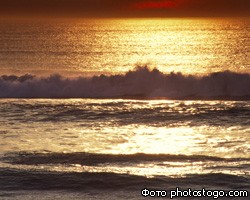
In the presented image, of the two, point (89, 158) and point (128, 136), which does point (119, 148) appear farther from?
point (128, 136)

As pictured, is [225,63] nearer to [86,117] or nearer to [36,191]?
[86,117]

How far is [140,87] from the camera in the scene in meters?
46.8

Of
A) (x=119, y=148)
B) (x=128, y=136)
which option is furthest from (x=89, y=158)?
(x=128, y=136)

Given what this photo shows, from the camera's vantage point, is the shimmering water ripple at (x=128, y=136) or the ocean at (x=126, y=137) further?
the shimmering water ripple at (x=128, y=136)

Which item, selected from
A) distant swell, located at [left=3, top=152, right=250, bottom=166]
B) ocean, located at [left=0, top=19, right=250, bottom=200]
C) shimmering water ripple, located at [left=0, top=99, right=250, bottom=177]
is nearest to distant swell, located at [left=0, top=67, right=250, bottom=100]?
ocean, located at [left=0, top=19, right=250, bottom=200]

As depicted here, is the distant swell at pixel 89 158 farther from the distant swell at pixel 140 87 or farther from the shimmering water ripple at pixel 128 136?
the distant swell at pixel 140 87

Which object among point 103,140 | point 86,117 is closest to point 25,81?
point 86,117

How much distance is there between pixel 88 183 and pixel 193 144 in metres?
6.42

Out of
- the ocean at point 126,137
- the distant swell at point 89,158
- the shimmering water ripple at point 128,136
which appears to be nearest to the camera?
the ocean at point 126,137

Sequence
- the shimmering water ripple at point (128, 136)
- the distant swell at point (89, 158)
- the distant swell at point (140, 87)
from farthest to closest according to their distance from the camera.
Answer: the distant swell at point (140, 87) < the distant swell at point (89, 158) < the shimmering water ripple at point (128, 136)

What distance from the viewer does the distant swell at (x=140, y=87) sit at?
4553 centimetres

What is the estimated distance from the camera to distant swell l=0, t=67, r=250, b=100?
4553 cm

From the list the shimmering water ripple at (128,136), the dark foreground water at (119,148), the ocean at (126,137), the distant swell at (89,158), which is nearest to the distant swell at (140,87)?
the ocean at (126,137)

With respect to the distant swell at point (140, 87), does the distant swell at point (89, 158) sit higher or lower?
lower
